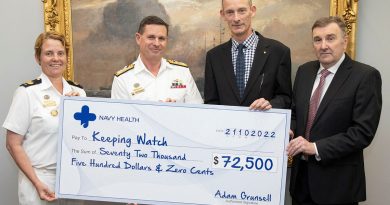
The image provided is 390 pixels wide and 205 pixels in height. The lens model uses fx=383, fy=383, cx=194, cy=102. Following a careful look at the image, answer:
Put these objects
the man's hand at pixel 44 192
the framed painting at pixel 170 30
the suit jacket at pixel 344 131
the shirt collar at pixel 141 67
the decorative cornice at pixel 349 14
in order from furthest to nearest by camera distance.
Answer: the framed painting at pixel 170 30
the decorative cornice at pixel 349 14
the shirt collar at pixel 141 67
the man's hand at pixel 44 192
the suit jacket at pixel 344 131

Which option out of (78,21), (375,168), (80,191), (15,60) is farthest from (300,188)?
(15,60)

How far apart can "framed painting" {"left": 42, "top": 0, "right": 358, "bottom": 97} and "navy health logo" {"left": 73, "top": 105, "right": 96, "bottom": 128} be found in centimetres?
82

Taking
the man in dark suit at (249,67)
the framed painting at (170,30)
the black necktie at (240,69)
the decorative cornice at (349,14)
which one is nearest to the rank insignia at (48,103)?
the framed painting at (170,30)

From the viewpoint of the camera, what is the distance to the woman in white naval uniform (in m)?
2.38

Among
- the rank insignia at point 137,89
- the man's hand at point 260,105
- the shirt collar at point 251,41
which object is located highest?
the shirt collar at point 251,41

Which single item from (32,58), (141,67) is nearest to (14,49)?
(32,58)

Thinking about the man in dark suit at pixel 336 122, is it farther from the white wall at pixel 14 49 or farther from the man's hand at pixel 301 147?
the white wall at pixel 14 49

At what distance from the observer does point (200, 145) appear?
234 cm

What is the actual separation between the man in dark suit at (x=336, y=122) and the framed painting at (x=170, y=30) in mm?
669

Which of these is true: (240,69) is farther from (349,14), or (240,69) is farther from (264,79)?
(349,14)

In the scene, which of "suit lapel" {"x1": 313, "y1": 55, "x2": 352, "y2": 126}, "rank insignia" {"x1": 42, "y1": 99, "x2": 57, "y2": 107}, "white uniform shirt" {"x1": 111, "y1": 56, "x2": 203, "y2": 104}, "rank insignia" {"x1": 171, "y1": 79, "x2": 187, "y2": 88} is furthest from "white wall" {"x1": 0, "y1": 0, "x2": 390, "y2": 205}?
"rank insignia" {"x1": 171, "y1": 79, "x2": 187, "y2": 88}

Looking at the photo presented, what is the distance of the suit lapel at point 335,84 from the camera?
2260mm

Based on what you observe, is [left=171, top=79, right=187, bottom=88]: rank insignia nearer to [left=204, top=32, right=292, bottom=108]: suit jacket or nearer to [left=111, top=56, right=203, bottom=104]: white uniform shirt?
[left=111, top=56, right=203, bottom=104]: white uniform shirt

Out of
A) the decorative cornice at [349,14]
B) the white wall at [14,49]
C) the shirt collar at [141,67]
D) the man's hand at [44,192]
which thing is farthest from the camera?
the white wall at [14,49]
